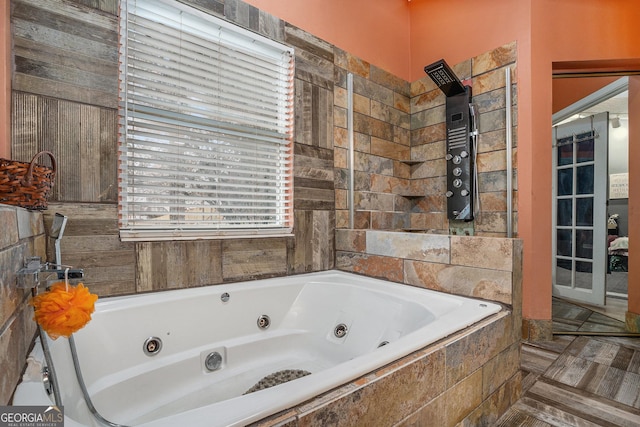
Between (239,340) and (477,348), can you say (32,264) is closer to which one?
(239,340)

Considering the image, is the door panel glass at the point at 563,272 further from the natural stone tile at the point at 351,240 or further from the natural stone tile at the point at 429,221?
the natural stone tile at the point at 351,240

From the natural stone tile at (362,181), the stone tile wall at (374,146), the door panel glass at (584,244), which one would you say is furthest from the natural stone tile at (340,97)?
the door panel glass at (584,244)

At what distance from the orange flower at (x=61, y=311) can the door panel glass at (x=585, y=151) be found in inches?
146

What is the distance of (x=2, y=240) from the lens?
2.21ft

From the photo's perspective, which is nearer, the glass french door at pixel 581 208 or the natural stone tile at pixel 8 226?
the natural stone tile at pixel 8 226

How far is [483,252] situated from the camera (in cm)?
154

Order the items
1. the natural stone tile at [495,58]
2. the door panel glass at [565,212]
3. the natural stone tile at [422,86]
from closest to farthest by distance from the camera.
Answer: the natural stone tile at [495,58] → the natural stone tile at [422,86] → the door panel glass at [565,212]

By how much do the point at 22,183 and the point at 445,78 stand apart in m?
2.58

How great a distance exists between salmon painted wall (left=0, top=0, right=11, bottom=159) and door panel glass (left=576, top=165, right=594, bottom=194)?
3.96 metres

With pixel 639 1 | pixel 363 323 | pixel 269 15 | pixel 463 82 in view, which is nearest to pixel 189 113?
pixel 269 15

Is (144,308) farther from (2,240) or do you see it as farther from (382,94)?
(382,94)

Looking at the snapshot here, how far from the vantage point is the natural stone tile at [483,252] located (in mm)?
1468

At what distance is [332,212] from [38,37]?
1784 millimetres

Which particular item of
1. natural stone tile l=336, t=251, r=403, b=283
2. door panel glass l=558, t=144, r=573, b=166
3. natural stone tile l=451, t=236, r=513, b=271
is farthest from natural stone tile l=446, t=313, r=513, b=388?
door panel glass l=558, t=144, r=573, b=166
